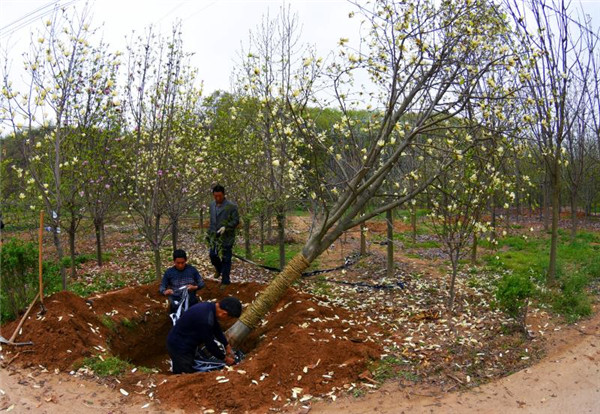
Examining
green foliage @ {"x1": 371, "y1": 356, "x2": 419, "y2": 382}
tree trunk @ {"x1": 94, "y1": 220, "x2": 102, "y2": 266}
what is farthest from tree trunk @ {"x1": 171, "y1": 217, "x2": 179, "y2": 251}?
green foliage @ {"x1": 371, "y1": 356, "x2": 419, "y2": 382}

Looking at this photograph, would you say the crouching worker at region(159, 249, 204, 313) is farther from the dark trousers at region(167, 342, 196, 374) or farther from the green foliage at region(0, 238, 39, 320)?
the green foliage at region(0, 238, 39, 320)

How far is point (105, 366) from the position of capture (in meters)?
5.02

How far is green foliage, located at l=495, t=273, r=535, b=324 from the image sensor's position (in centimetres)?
591

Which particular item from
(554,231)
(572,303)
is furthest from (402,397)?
(554,231)

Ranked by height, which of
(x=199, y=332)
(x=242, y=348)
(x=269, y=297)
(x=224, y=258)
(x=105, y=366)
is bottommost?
(x=242, y=348)

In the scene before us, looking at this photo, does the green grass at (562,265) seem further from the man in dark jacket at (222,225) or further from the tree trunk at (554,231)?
the man in dark jacket at (222,225)

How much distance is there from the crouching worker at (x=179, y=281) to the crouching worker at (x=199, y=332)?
1.13 metres

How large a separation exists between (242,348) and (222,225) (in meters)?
1.95

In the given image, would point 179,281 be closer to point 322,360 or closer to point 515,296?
point 322,360

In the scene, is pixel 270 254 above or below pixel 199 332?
below

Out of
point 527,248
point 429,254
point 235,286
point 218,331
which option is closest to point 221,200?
point 235,286

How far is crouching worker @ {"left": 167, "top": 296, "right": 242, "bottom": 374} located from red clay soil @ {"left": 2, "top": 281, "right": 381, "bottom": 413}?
283mm

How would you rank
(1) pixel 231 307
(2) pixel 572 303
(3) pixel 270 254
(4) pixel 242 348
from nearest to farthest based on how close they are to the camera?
(1) pixel 231 307 → (4) pixel 242 348 → (2) pixel 572 303 → (3) pixel 270 254

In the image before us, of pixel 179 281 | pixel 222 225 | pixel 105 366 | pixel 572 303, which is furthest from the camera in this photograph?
pixel 222 225
